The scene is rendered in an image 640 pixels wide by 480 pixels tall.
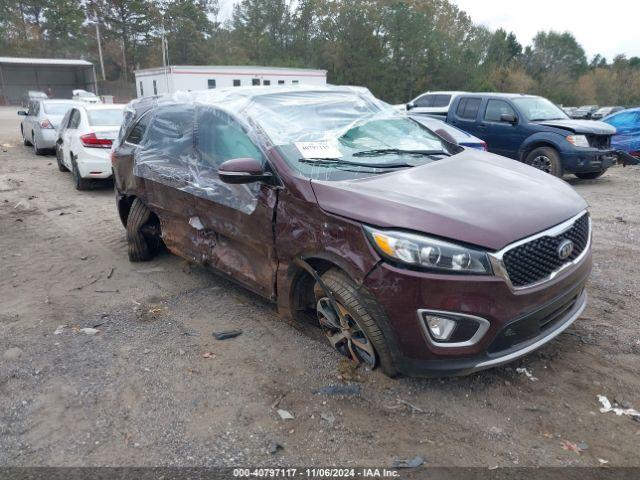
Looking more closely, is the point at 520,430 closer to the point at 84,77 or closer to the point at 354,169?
the point at 354,169

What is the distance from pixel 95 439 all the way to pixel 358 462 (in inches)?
57.7

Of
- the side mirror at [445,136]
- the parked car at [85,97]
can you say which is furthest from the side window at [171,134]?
the parked car at [85,97]

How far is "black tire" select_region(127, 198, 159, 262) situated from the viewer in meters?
5.25

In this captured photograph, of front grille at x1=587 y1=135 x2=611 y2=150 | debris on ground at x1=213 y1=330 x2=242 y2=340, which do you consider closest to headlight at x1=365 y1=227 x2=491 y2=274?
debris on ground at x1=213 y1=330 x2=242 y2=340

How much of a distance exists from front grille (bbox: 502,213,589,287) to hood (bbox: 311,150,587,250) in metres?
Answer: 0.07

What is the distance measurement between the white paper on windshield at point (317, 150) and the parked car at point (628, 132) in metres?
11.7

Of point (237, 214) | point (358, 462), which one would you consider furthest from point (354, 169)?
point (358, 462)

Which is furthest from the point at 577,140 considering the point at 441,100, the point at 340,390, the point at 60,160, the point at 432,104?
the point at 60,160

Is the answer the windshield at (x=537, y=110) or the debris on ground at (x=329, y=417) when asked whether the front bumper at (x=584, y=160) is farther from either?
the debris on ground at (x=329, y=417)

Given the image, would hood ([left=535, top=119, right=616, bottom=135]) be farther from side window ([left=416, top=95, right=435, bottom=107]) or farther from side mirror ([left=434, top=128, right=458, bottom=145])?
side mirror ([left=434, top=128, right=458, bottom=145])

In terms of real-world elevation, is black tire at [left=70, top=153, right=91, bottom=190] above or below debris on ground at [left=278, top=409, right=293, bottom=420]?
above

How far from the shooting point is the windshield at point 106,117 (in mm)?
8933

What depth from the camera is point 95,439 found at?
8.95 feet

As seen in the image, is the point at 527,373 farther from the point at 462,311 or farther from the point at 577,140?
the point at 577,140
